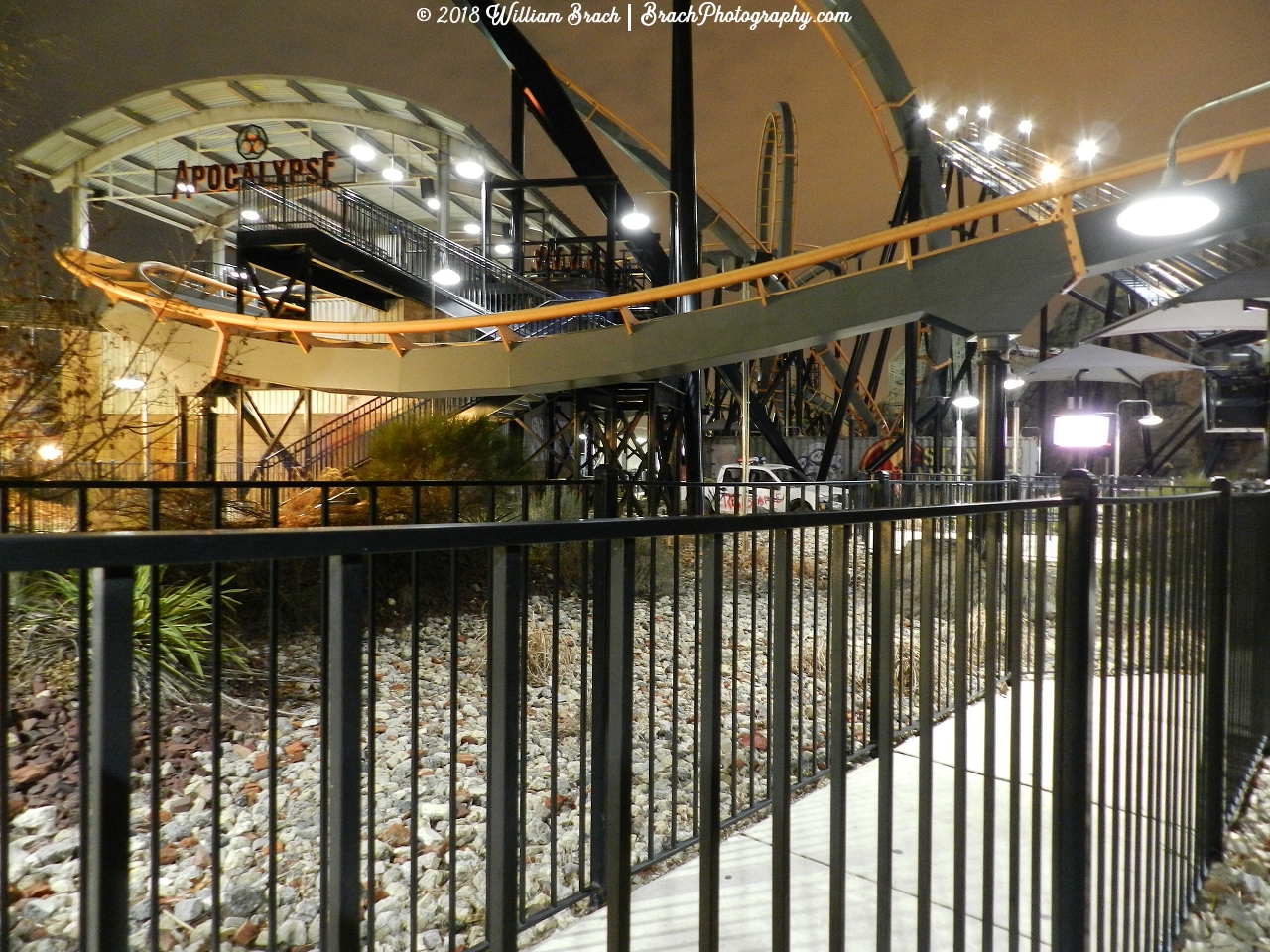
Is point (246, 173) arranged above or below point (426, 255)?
above

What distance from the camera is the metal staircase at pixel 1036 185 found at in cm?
2050

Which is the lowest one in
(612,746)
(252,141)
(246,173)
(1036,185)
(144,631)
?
(144,631)

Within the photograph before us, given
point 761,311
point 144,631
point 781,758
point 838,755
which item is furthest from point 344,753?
point 761,311

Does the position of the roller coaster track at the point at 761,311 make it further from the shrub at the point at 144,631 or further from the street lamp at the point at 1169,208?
the shrub at the point at 144,631

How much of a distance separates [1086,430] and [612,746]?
23.2m

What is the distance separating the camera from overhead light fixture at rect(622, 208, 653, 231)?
17.4 metres

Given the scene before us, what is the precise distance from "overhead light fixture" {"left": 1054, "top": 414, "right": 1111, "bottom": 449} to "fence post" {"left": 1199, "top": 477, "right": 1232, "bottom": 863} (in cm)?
1937

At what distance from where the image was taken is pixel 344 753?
98 cm

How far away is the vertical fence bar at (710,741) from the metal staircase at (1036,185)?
67.9 ft

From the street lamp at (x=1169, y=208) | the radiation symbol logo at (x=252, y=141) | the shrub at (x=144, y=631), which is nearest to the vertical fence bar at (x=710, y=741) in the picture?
the shrub at (x=144, y=631)

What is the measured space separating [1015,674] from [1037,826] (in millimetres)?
463

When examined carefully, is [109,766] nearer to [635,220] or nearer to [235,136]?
[635,220]

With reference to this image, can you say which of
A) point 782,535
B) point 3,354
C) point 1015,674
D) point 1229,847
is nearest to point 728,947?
point 1015,674

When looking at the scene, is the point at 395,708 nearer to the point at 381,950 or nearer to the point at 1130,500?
the point at 381,950
